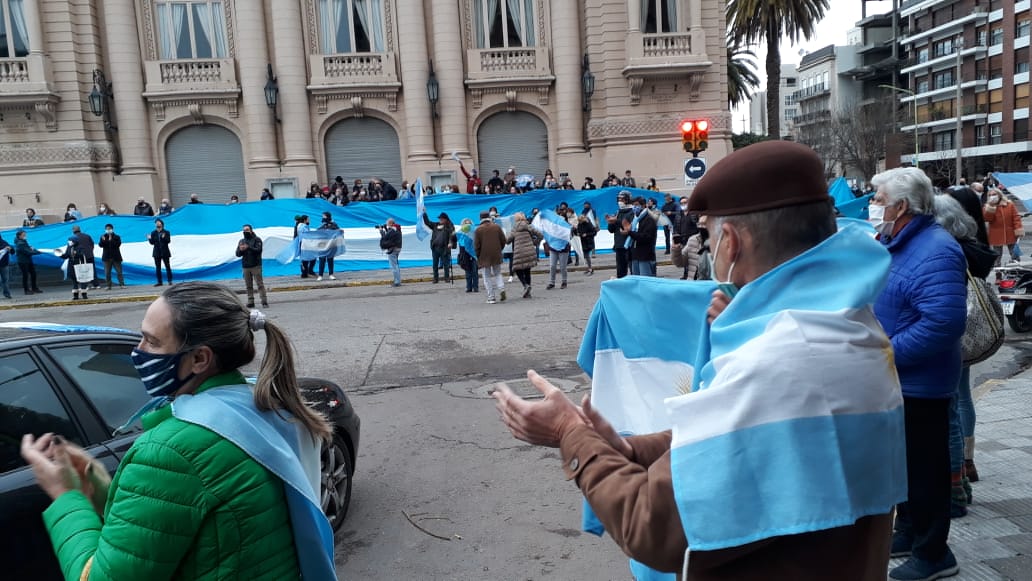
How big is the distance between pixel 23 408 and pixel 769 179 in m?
3.11

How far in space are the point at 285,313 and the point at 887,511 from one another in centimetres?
1403

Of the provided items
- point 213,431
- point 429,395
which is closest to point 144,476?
point 213,431

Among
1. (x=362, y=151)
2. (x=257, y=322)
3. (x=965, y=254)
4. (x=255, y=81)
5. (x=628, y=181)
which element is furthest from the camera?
(x=362, y=151)

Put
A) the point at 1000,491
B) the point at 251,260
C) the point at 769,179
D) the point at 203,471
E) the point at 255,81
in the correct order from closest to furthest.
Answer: the point at 769,179
the point at 203,471
the point at 1000,491
the point at 251,260
the point at 255,81

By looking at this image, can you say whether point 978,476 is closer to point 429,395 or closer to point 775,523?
point 775,523

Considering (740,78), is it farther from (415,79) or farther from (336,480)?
(336,480)

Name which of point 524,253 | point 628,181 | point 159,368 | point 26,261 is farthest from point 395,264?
point 159,368

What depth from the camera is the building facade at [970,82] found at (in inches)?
2496

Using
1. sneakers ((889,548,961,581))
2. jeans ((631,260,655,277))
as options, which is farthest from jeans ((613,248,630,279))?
sneakers ((889,548,961,581))

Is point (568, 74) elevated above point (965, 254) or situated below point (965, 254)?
above

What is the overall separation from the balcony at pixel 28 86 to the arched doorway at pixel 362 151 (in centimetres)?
922

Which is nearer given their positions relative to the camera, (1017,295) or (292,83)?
(1017,295)

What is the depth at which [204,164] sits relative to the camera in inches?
1068

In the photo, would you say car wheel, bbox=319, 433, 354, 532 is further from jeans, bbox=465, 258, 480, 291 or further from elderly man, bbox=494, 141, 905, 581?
jeans, bbox=465, 258, 480, 291
